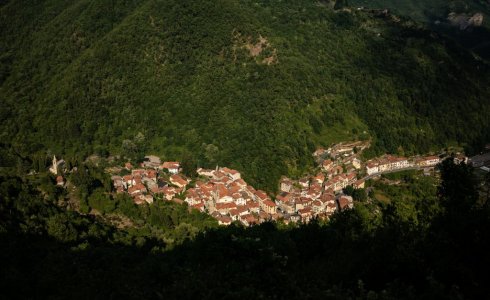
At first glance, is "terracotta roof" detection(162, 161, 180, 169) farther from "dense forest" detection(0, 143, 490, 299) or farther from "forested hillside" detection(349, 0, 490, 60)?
"forested hillside" detection(349, 0, 490, 60)

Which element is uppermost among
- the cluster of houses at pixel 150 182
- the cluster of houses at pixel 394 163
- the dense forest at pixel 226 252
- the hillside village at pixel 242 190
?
the dense forest at pixel 226 252

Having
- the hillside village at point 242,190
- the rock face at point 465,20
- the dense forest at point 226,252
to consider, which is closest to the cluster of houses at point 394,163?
the hillside village at point 242,190

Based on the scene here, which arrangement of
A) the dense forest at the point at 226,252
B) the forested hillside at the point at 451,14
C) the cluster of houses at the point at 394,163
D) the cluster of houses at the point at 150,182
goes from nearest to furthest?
the dense forest at the point at 226,252, the cluster of houses at the point at 150,182, the cluster of houses at the point at 394,163, the forested hillside at the point at 451,14

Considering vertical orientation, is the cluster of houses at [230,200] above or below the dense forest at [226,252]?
below

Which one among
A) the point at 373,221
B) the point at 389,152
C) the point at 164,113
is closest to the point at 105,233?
the point at 373,221

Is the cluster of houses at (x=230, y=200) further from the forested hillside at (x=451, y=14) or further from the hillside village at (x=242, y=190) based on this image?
the forested hillside at (x=451, y=14)

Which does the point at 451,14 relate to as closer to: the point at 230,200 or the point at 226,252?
the point at 230,200

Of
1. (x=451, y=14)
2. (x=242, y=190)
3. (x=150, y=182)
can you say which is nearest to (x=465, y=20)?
(x=451, y=14)

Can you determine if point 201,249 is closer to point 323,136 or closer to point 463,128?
point 323,136
